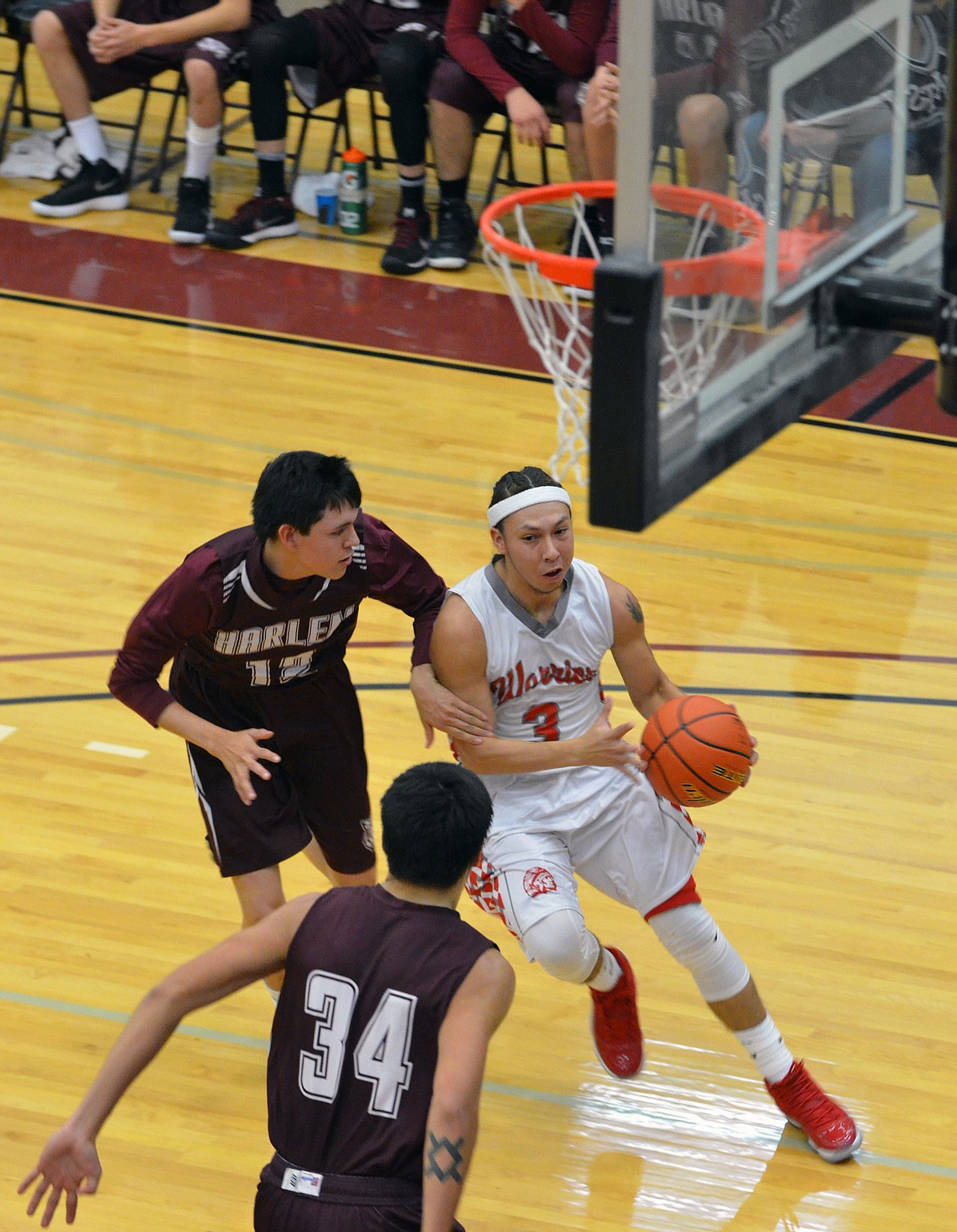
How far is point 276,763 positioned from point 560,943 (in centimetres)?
89

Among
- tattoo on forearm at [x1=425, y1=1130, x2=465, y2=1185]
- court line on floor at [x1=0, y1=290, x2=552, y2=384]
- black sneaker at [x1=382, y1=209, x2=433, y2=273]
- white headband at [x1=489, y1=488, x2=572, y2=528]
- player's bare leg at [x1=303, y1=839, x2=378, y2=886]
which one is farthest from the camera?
black sneaker at [x1=382, y1=209, x2=433, y2=273]

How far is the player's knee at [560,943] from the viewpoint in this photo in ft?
13.7

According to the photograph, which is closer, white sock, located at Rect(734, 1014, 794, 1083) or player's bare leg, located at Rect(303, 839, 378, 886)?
white sock, located at Rect(734, 1014, 794, 1083)

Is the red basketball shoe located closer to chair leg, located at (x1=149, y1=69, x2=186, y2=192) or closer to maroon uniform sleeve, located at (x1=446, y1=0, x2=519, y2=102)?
maroon uniform sleeve, located at (x1=446, y1=0, x2=519, y2=102)

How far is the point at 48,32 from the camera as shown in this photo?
10.4 meters

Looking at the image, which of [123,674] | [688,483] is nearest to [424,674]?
[123,674]

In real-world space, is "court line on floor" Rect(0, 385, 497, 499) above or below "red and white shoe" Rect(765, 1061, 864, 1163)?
above

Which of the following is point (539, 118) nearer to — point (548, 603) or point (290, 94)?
point (290, 94)

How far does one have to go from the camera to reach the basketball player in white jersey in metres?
4.25

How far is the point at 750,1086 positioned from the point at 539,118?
5932mm

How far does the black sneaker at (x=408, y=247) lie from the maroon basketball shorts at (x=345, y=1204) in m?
7.39

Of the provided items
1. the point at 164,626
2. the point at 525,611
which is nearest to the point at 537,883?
the point at 525,611

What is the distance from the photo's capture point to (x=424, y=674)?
440 centimetres

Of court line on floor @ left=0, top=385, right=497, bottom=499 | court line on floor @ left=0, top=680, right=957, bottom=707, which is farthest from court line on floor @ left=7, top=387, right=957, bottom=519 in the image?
court line on floor @ left=0, top=680, right=957, bottom=707
